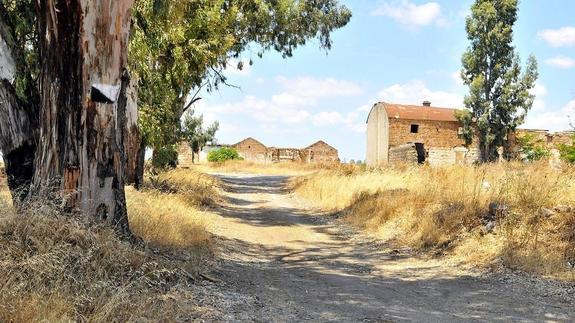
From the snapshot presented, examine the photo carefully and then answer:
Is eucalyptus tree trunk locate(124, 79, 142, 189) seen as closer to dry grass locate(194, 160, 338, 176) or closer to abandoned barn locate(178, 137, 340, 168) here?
dry grass locate(194, 160, 338, 176)

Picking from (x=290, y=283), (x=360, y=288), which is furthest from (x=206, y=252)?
(x=360, y=288)

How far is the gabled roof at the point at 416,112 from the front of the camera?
137ft

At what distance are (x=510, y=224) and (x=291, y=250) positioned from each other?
12.8 ft

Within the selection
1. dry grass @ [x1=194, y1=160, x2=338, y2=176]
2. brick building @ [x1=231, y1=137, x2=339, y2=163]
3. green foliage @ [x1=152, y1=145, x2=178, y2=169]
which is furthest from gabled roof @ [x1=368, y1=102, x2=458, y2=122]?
green foliage @ [x1=152, y1=145, x2=178, y2=169]

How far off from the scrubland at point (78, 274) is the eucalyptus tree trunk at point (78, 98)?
422 mm

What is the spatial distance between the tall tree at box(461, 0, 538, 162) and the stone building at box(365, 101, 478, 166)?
504 centimetres

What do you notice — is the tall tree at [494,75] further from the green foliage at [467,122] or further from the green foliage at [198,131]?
the green foliage at [198,131]

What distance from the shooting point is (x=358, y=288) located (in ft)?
22.0

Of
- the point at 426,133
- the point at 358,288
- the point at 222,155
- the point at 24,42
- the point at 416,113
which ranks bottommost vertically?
the point at 358,288

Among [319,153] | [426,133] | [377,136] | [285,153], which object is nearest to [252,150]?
[285,153]

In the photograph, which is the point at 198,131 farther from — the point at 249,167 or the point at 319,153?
the point at 319,153

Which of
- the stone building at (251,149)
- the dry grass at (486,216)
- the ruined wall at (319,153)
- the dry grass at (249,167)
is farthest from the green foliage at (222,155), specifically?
the dry grass at (486,216)

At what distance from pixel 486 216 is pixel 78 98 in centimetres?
696

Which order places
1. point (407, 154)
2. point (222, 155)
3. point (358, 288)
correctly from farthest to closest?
1. point (222, 155)
2. point (407, 154)
3. point (358, 288)
